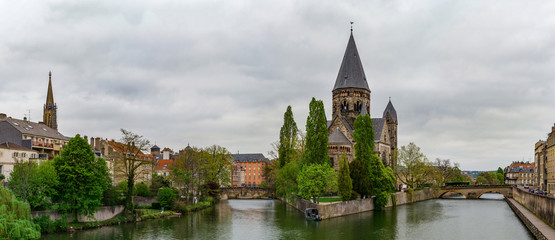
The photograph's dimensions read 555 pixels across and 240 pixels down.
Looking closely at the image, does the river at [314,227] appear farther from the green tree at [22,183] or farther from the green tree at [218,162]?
the green tree at [218,162]

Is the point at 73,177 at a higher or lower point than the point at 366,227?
higher

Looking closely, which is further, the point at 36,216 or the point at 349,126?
the point at 349,126

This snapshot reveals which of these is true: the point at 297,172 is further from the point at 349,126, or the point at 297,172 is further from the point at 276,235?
the point at 349,126

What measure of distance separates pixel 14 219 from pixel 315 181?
33.8 meters

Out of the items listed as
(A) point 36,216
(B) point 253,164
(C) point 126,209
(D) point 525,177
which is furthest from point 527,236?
(D) point 525,177

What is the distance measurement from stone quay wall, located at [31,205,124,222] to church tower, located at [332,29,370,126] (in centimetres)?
6185

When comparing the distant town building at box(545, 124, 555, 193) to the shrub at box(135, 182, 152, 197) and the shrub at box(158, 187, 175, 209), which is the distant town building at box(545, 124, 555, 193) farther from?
the shrub at box(135, 182, 152, 197)

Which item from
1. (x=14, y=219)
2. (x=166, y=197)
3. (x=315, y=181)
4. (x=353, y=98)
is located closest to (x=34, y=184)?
(x=14, y=219)

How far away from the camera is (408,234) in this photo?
149 ft

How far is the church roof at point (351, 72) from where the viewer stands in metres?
106

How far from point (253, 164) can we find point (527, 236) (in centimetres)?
12941

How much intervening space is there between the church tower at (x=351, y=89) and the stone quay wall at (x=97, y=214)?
203 feet

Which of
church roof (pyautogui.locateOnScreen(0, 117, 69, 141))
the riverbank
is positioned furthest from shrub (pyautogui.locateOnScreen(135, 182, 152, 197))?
the riverbank

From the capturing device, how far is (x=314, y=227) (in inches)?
1908
